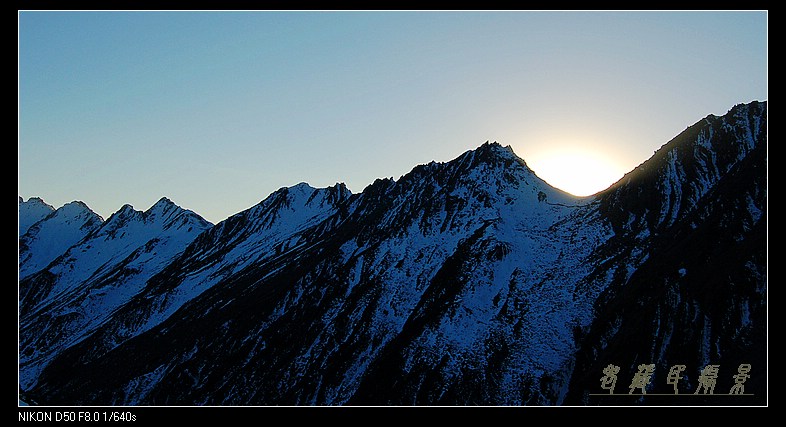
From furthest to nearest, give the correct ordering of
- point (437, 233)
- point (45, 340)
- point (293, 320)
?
point (45, 340) < point (437, 233) < point (293, 320)

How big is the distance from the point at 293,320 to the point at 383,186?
6666cm

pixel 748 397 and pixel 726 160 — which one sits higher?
pixel 726 160

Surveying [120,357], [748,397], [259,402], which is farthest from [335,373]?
[120,357]

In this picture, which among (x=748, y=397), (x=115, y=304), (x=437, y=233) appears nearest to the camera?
(x=748, y=397)

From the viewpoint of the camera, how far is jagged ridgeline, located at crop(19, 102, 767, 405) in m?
69.8

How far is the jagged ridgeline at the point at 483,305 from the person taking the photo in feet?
229

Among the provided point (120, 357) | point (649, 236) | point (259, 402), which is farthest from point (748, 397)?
point (120, 357)

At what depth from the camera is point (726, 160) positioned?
325ft

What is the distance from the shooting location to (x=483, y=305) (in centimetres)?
9562
